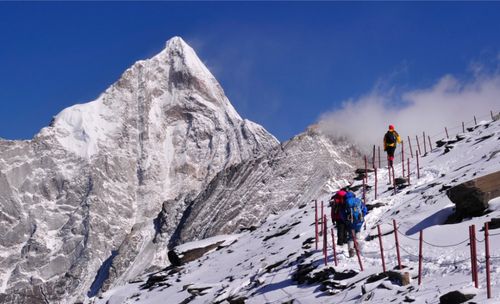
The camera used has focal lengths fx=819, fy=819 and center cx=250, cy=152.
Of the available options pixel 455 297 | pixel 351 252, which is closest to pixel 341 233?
pixel 351 252

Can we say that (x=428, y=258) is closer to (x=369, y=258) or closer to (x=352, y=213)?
(x=369, y=258)

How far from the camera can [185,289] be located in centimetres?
3234

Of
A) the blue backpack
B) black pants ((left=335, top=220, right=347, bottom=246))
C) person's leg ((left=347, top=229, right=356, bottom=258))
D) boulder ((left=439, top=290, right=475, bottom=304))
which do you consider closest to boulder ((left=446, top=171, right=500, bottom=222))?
the blue backpack

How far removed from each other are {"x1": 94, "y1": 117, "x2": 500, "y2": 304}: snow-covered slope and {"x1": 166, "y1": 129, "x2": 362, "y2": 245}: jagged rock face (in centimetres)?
11961

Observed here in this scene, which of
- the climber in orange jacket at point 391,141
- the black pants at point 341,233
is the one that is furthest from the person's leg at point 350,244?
the climber in orange jacket at point 391,141

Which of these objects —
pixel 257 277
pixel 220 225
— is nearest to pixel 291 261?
pixel 257 277

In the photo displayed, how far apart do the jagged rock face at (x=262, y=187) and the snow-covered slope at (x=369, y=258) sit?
119611 millimetres

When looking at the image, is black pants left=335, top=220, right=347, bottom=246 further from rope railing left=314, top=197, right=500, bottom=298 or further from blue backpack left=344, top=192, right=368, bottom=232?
blue backpack left=344, top=192, right=368, bottom=232

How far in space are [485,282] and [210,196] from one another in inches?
6459

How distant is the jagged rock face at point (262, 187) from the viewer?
165 meters

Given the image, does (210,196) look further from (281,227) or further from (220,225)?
(281,227)

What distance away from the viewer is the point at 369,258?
876 inches

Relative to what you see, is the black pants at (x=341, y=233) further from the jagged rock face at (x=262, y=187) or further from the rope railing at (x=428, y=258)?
the jagged rock face at (x=262, y=187)

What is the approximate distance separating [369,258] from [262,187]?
147944 millimetres
